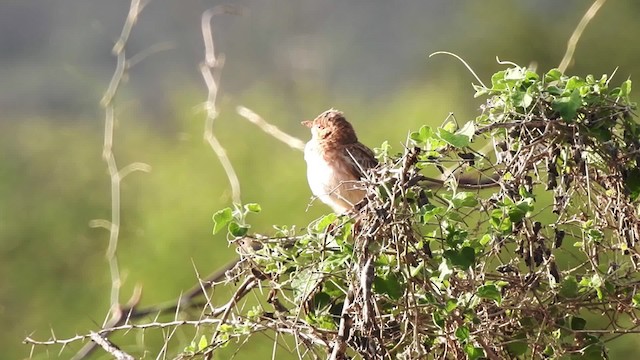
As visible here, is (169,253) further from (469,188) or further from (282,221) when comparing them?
A: (469,188)

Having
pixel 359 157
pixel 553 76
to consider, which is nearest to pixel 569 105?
pixel 553 76

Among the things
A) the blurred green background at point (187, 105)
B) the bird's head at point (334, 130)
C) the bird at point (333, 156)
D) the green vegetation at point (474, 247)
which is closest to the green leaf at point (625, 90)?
the green vegetation at point (474, 247)

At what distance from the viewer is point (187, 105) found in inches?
180

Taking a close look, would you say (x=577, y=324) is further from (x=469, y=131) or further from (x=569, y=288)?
(x=469, y=131)

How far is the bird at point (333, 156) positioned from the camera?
2.00m

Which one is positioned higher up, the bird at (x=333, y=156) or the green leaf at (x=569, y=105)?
the bird at (x=333, y=156)

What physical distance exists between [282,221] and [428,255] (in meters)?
2.46

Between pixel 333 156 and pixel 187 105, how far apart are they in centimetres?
262

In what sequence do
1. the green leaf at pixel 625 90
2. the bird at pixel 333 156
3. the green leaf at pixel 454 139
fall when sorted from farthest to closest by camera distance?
the bird at pixel 333 156, the green leaf at pixel 625 90, the green leaf at pixel 454 139

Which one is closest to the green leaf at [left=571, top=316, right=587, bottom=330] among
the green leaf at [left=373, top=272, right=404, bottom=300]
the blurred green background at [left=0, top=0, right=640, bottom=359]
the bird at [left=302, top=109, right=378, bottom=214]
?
the green leaf at [left=373, top=272, right=404, bottom=300]

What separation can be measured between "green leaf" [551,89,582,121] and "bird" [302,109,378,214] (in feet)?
2.48

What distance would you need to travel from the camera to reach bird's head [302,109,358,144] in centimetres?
210

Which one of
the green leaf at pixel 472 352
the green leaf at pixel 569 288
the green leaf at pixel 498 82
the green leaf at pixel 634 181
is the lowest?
the green leaf at pixel 472 352

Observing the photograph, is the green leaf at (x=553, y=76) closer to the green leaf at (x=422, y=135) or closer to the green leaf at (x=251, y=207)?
the green leaf at (x=422, y=135)
